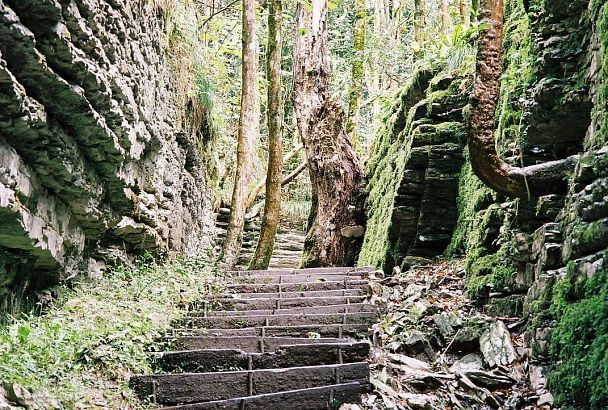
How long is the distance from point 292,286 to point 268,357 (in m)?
2.91

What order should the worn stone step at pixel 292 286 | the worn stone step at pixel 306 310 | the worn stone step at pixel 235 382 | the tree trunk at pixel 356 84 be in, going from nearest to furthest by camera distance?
the worn stone step at pixel 235 382
the worn stone step at pixel 306 310
the worn stone step at pixel 292 286
the tree trunk at pixel 356 84

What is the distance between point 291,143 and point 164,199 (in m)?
11.4

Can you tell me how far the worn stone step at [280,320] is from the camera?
6.23 m

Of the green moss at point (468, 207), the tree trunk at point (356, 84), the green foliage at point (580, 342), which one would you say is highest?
the tree trunk at point (356, 84)

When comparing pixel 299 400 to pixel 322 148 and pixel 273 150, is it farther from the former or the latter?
pixel 322 148

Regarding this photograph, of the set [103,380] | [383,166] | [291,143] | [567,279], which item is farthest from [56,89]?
[291,143]

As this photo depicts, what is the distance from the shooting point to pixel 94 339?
5.08 metres

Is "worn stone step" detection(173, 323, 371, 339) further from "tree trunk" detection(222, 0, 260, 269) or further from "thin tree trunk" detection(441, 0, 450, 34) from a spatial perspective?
"thin tree trunk" detection(441, 0, 450, 34)

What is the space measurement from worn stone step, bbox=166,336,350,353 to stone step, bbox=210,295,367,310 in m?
1.43

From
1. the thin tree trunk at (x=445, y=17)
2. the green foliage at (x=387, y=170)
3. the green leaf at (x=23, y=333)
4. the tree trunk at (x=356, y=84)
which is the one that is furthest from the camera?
the tree trunk at (x=356, y=84)

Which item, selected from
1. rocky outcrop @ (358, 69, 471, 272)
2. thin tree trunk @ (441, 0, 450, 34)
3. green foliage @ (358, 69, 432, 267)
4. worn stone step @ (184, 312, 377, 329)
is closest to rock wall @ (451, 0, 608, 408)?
worn stone step @ (184, 312, 377, 329)

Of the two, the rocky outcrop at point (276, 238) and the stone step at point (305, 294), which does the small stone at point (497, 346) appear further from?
the rocky outcrop at point (276, 238)

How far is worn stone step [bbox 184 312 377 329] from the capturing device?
6.23 metres

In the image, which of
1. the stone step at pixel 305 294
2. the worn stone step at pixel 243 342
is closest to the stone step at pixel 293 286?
the stone step at pixel 305 294
